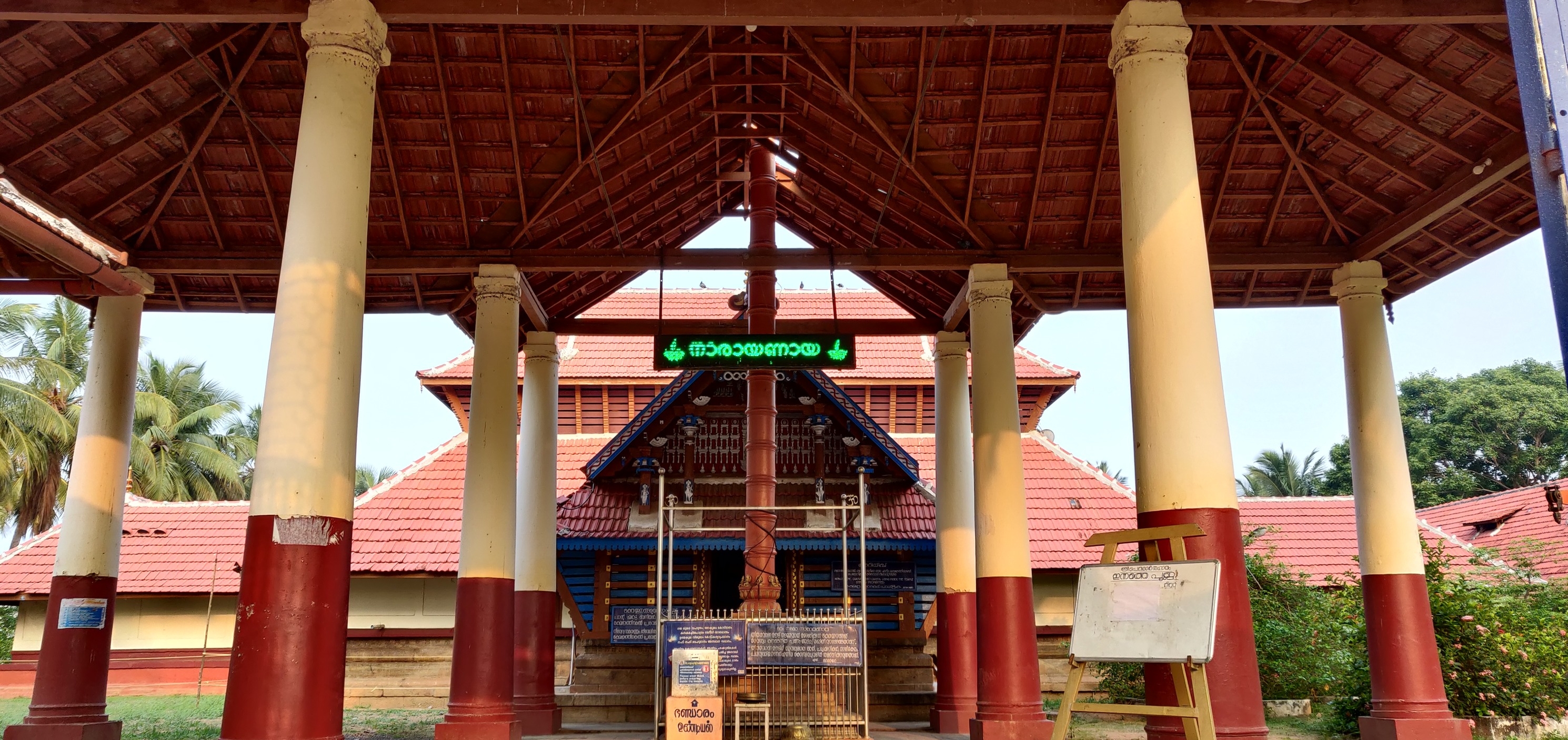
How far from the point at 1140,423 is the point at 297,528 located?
541 cm

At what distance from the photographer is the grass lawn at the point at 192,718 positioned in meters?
13.2

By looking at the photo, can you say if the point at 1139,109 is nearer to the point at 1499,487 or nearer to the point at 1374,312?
the point at 1374,312

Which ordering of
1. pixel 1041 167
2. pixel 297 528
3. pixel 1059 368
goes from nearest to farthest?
pixel 297 528 < pixel 1041 167 < pixel 1059 368

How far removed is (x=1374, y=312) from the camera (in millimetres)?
12766

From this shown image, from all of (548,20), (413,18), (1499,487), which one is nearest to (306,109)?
(413,18)

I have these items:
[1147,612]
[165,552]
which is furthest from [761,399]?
[165,552]

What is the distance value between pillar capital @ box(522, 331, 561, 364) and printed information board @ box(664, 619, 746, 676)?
17.8 feet

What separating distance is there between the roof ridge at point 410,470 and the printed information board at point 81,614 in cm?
871

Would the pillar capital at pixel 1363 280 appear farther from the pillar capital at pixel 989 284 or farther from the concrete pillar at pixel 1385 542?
the pillar capital at pixel 989 284

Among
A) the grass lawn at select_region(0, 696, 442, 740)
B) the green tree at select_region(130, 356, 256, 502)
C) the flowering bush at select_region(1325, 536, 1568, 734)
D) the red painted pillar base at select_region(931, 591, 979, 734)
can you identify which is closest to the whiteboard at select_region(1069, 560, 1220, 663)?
the flowering bush at select_region(1325, 536, 1568, 734)

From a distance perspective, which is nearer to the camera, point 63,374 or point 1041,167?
point 1041,167

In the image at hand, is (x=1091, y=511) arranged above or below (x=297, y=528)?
above

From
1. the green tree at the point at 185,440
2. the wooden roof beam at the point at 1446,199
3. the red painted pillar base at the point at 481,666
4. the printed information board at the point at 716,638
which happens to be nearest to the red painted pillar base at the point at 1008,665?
the printed information board at the point at 716,638

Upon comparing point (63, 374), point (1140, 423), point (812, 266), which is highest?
point (63, 374)
